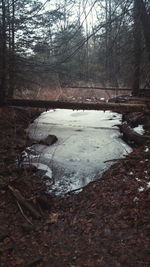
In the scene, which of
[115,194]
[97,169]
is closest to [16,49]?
[97,169]

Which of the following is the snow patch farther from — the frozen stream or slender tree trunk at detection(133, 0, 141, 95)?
slender tree trunk at detection(133, 0, 141, 95)

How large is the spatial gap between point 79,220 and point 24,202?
1032 millimetres

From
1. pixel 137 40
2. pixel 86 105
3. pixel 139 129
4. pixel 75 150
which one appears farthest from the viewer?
pixel 86 105

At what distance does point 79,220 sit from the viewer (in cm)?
339

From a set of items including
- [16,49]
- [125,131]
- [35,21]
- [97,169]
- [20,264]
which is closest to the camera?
[20,264]

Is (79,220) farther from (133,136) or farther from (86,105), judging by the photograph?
(86,105)

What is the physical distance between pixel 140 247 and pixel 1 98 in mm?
7874

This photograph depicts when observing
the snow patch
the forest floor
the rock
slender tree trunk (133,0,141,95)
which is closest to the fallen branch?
the forest floor

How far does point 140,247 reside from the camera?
267cm

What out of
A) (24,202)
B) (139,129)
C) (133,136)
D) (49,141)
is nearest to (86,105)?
(139,129)

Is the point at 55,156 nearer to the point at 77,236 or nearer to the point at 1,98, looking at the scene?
the point at 77,236

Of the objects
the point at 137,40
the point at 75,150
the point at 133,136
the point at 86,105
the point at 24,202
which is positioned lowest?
the point at 24,202

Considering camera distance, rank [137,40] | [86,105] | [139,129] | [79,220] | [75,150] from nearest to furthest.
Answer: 1. [79,220]
2. [75,150]
3. [139,129]
4. [137,40]
5. [86,105]

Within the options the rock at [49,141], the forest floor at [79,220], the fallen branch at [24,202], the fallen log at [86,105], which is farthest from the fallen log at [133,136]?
the fallen branch at [24,202]
